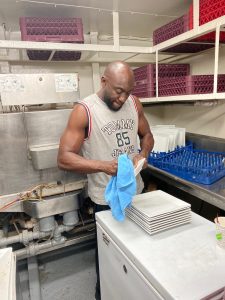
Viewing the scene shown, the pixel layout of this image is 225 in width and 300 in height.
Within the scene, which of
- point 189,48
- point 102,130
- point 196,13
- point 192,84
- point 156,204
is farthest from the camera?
point 189,48

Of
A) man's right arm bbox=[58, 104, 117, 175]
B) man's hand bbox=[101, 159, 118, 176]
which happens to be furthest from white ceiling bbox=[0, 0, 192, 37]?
man's hand bbox=[101, 159, 118, 176]

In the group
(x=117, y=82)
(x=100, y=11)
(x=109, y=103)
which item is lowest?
(x=109, y=103)

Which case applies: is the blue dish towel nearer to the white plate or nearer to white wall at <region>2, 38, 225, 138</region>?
the white plate

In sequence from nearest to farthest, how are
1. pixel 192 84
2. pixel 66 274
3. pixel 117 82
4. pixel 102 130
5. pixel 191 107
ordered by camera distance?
pixel 117 82 < pixel 102 130 < pixel 192 84 < pixel 66 274 < pixel 191 107

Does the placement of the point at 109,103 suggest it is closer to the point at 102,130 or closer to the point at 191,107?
the point at 102,130

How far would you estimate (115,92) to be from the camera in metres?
1.39

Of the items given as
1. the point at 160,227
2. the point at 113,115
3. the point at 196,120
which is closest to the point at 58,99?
the point at 113,115

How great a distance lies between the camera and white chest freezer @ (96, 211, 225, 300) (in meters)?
0.78

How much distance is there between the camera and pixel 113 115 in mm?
1515

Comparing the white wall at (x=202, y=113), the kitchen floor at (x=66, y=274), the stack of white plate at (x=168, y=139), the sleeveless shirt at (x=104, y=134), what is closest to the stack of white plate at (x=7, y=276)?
the sleeveless shirt at (x=104, y=134)

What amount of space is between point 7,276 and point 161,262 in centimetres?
62

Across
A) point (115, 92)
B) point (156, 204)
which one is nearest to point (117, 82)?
point (115, 92)

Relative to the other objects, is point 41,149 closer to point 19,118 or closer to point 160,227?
point 19,118

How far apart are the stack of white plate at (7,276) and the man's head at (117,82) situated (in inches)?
38.9
